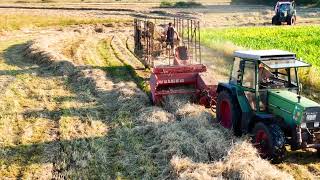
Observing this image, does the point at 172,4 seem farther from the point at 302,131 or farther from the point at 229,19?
the point at 302,131

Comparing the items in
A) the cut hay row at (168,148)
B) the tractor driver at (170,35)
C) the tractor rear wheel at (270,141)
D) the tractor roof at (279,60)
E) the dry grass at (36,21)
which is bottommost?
the cut hay row at (168,148)

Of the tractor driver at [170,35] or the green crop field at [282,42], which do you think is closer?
the green crop field at [282,42]

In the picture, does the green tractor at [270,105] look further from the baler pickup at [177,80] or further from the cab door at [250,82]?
the baler pickup at [177,80]

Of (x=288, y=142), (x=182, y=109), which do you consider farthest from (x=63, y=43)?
(x=288, y=142)

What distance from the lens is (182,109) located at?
12172mm

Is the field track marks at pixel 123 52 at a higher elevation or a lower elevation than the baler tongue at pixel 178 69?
lower

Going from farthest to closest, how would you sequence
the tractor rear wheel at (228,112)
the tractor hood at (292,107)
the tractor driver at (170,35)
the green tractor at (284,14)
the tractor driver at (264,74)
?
the green tractor at (284,14) < the tractor driver at (170,35) < the tractor rear wheel at (228,112) < the tractor driver at (264,74) < the tractor hood at (292,107)

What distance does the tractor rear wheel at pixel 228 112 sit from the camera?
33.2 ft

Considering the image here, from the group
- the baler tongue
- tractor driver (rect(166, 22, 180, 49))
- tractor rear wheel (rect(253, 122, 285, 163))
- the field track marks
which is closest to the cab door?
tractor rear wheel (rect(253, 122, 285, 163))

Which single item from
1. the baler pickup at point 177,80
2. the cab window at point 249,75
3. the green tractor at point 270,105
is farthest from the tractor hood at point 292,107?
the baler pickup at point 177,80

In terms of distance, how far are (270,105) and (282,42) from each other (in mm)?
14385

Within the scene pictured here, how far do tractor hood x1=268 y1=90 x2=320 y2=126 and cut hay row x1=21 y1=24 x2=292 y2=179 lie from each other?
37.1 inches

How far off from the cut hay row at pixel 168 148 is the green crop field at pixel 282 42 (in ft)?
19.1

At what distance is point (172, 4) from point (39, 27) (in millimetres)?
26732
